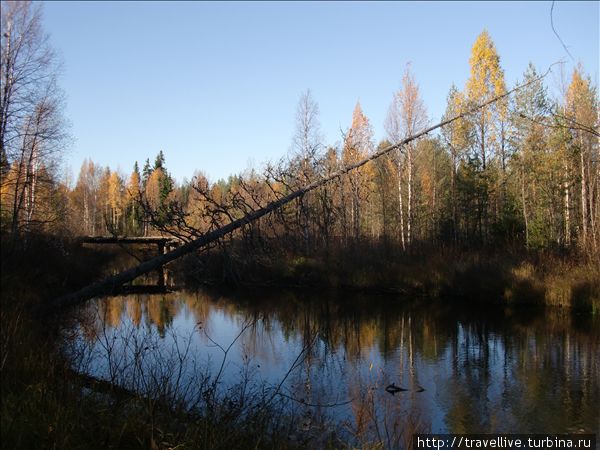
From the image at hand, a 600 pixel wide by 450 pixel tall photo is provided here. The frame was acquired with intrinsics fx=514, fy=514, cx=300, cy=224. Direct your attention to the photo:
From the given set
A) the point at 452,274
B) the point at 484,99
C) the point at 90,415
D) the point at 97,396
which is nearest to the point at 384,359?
the point at 97,396

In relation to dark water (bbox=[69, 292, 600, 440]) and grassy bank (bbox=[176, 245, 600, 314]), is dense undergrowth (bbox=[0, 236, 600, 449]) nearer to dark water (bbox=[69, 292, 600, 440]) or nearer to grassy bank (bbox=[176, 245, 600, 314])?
grassy bank (bbox=[176, 245, 600, 314])

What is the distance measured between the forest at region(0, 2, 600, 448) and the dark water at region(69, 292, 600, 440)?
470 millimetres

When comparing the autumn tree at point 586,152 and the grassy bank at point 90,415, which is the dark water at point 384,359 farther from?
the autumn tree at point 586,152

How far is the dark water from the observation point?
26.8ft

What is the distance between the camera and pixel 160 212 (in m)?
8.00

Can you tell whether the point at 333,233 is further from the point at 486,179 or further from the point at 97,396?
the point at 97,396

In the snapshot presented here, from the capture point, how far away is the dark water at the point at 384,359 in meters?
8.16

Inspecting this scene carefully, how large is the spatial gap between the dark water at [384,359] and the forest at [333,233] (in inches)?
18.5

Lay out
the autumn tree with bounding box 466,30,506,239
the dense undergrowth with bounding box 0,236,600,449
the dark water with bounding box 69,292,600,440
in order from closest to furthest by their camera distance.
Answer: the dense undergrowth with bounding box 0,236,600,449, the dark water with bounding box 69,292,600,440, the autumn tree with bounding box 466,30,506,239

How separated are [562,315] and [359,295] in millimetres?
9252

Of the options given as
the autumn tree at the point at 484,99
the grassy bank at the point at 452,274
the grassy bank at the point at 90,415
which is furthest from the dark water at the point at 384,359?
the autumn tree at the point at 484,99

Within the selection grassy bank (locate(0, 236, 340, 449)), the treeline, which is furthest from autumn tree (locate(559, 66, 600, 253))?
grassy bank (locate(0, 236, 340, 449))

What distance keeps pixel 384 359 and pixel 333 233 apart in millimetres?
15335

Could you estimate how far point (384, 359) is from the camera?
1254 centimetres
